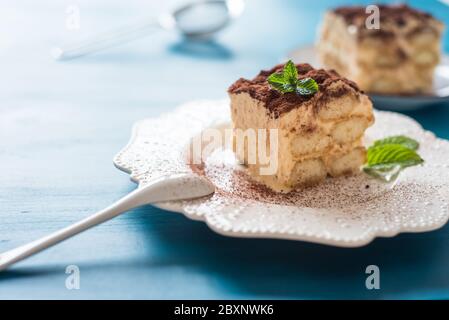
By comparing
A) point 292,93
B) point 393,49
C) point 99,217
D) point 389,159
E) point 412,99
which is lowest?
point 99,217

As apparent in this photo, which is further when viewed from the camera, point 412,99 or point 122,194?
point 412,99

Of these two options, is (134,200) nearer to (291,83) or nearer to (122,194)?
(122,194)

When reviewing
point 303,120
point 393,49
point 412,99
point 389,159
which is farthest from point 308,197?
point 393,49

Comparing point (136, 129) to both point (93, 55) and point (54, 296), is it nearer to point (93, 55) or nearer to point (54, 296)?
point (54, 296)

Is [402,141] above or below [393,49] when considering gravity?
below

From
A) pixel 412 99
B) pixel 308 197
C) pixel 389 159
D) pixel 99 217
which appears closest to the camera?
pixel 99 217
